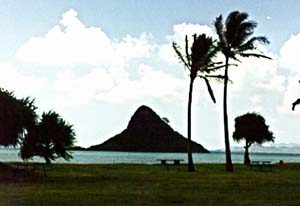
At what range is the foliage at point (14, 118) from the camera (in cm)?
4594

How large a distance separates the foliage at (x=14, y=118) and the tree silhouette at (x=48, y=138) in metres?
0.65

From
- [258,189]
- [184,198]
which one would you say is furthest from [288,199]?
[258,189]

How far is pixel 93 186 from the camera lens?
31906mm

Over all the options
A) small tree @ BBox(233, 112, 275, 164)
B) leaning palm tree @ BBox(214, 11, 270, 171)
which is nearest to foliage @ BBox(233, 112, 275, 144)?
small tree @ BBox(233, 112, 275, 164)

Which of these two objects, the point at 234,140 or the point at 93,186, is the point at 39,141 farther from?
the point at 234,140

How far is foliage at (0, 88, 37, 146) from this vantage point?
45938mm

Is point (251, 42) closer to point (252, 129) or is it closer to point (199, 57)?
point (199, 57)

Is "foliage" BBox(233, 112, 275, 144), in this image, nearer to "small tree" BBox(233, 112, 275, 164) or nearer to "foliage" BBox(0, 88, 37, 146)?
"small tree" BBox(233, 112, 275, 164)

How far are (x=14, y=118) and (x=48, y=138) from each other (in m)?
3.17

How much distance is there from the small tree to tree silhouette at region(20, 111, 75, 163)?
156 feet

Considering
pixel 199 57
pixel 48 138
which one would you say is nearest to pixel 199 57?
pixel 199 57

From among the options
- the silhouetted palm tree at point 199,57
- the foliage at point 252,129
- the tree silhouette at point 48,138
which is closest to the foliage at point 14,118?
the tree silhouette at point 48,138

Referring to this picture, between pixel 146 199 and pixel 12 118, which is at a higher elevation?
pixel 12 118

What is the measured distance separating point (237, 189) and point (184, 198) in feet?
20.6
